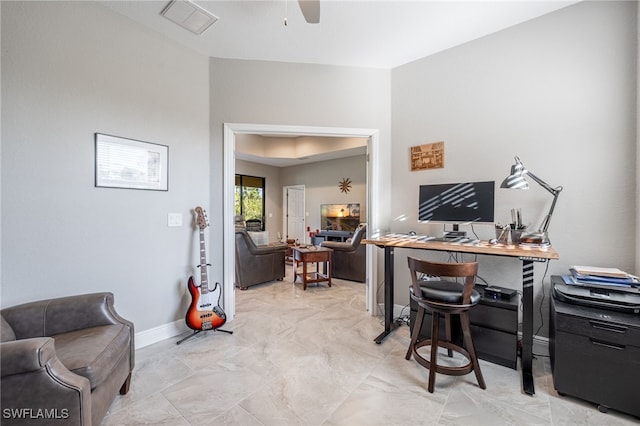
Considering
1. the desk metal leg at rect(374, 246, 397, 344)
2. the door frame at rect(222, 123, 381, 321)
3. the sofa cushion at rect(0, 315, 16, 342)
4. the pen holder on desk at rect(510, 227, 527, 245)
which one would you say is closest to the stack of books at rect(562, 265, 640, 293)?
the pen holder on desk at rect(510, 227, 527, 245)

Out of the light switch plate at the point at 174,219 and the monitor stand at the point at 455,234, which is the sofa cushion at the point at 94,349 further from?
the monitor stand at the point at 455,234

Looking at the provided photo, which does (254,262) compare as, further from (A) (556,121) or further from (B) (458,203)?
(A) (556,121)

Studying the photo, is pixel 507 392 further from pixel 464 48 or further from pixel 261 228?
pixel 261 228

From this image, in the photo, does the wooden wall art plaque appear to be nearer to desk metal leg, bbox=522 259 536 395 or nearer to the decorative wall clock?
desk metal leg, bbox=522 259 536 395

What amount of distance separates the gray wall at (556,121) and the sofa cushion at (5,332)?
3361mm

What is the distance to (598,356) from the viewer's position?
63.7 inches

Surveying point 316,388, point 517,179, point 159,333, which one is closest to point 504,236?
point 517,179

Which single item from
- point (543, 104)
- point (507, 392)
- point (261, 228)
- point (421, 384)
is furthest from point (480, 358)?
point (261, 228)

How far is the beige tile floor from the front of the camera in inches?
62.3

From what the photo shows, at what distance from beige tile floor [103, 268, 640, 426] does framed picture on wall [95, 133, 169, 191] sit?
1.50m

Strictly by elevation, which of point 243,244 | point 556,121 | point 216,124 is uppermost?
point 216,124

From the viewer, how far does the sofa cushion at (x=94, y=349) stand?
4.41ft

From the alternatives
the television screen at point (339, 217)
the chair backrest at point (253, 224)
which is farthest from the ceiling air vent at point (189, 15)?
the chair backrest at point (253, 224)

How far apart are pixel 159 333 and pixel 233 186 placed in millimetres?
1642
